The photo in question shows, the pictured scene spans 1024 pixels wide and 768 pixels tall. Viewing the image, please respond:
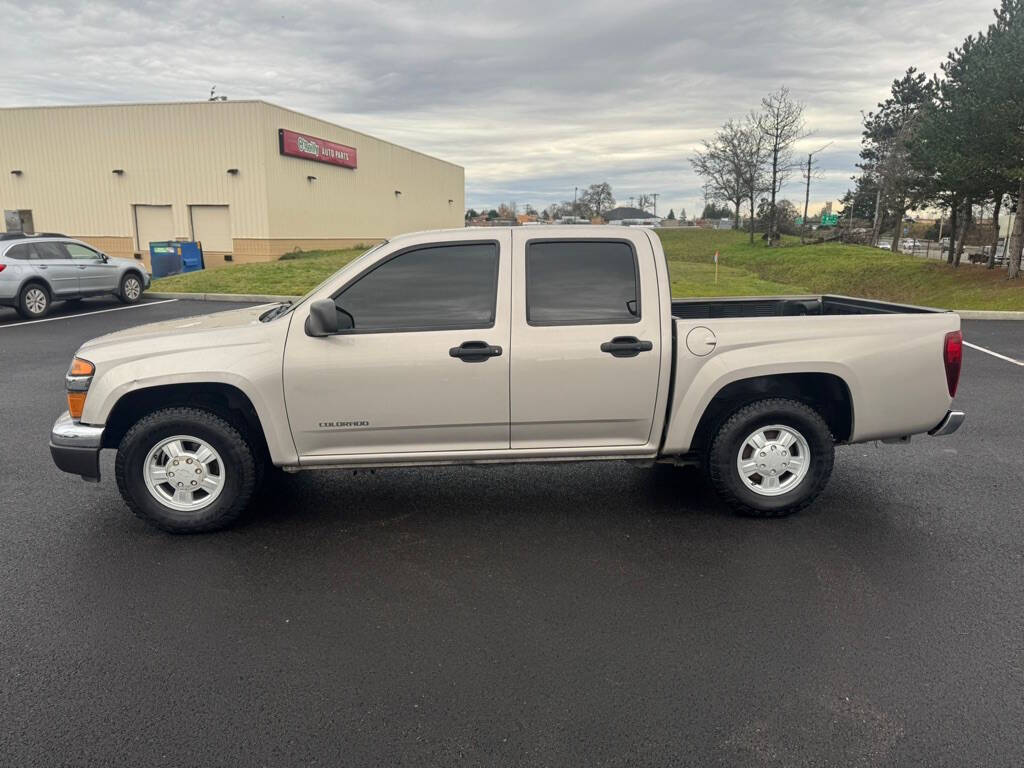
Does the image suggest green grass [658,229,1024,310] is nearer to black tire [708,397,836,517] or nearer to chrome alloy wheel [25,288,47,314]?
black tire [708,397,836,517]

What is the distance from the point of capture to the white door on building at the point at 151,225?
107ft

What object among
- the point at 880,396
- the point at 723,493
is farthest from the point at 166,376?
the point at 880,396

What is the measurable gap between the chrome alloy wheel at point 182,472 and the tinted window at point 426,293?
4.14 ft

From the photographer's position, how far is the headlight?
4.56 m

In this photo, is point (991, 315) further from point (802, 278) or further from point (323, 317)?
point (802, 278)

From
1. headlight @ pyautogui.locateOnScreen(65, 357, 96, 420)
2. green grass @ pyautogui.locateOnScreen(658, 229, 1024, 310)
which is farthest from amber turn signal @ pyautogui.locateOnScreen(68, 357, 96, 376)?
green grass @ pyautogui.locateOnScreen(658, 229, 1024, 310)

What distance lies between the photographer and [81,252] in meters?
16.8

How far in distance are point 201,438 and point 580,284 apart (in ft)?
8.35

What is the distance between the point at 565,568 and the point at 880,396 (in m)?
2.34

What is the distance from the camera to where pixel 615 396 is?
4617 mm

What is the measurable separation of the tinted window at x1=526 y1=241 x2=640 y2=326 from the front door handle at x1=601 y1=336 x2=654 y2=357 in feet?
0.46

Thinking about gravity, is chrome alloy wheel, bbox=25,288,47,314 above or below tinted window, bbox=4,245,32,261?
below

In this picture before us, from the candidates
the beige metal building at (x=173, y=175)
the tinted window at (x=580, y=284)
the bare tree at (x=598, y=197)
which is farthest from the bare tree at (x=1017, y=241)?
the bare tree at (x=598, y=197)

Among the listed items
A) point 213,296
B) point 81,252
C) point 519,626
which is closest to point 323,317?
point 519,626
